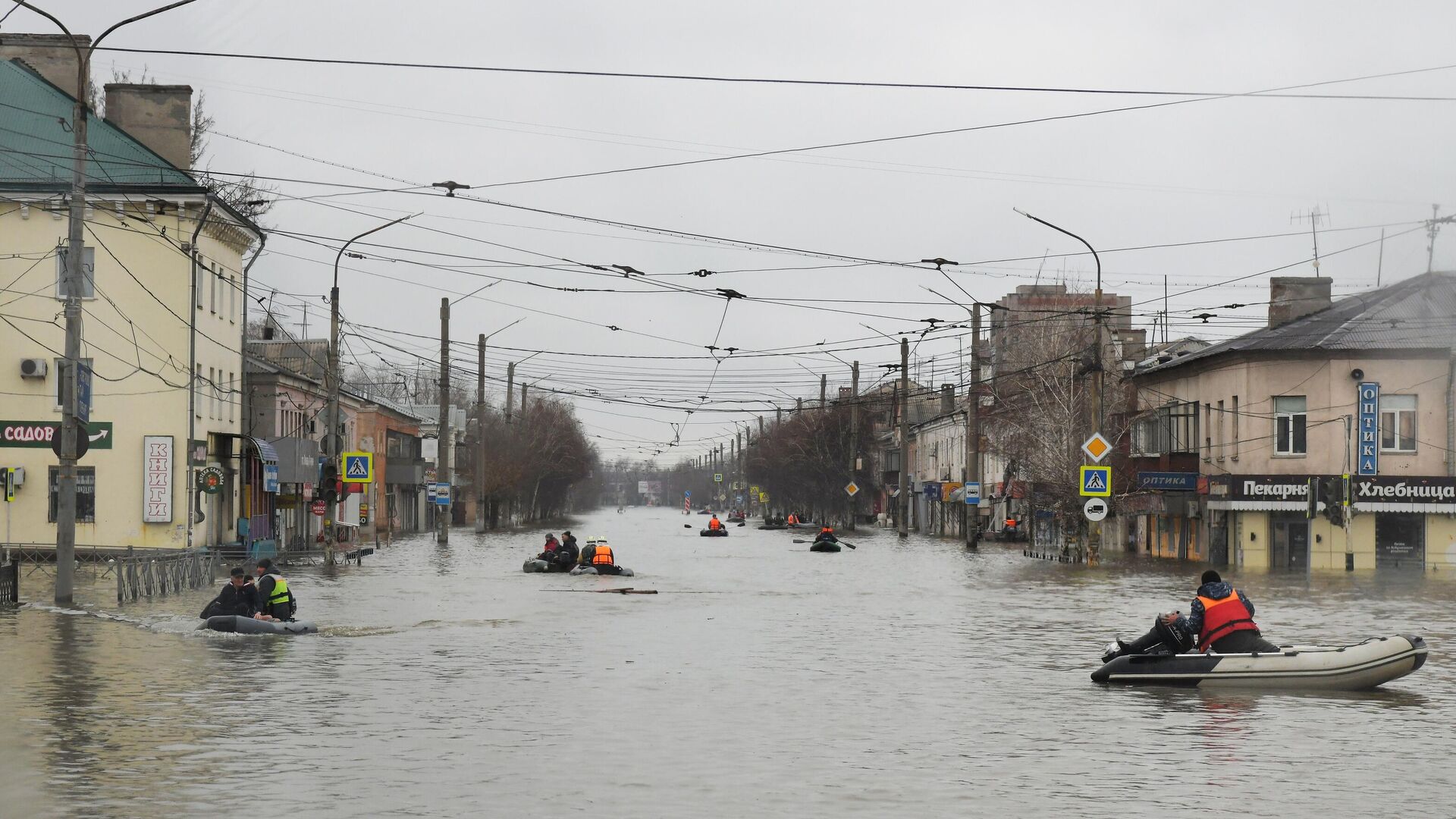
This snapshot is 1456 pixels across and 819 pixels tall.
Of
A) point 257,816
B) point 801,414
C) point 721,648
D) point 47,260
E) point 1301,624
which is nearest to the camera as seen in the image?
point 257,816

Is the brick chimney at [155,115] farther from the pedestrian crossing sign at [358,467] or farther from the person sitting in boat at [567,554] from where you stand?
the person sitting in boat at [567,554]

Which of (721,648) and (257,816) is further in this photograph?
(721,648)

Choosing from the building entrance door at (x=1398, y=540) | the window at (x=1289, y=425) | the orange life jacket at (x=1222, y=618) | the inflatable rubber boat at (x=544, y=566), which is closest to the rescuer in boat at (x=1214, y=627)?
the orange life jacket at (x=1222, y=618)

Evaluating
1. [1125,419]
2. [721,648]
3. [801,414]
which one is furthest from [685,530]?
[721,648]

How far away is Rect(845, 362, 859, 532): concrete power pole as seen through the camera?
103 meters

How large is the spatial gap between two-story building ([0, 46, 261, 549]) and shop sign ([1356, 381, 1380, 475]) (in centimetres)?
3543

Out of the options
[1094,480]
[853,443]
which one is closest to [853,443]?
[853,443]

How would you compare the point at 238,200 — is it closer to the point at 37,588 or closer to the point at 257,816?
the point at 37,588

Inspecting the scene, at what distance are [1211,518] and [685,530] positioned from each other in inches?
2451

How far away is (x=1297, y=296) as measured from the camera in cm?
6412

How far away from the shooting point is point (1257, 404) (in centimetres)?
5797

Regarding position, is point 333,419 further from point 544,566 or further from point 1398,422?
point 1398,422

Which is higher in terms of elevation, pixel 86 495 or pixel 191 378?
pixel 191 378

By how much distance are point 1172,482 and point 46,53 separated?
40.2 m
